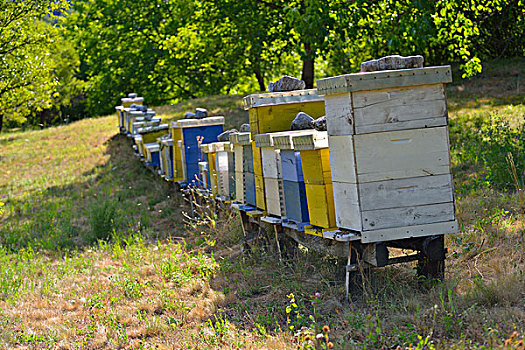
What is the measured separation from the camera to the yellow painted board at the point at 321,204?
447 cm

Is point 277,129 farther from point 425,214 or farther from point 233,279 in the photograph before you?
point 425,214

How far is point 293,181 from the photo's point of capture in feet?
15.9

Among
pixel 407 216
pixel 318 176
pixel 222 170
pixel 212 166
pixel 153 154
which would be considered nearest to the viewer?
pixel 407 216

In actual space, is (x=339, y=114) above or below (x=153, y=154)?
above

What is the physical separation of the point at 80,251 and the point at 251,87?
23.6 m

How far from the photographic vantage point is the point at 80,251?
25.7ft

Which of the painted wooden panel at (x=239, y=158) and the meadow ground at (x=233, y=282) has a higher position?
the painted wooden panel at (x=239, y=158)

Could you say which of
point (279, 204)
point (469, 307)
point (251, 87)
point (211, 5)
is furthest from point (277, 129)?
point (251, 87)

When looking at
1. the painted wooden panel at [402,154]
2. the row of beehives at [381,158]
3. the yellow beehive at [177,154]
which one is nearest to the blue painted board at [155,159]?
the yellow beehive at [177,154]

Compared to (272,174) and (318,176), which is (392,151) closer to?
(318,176)

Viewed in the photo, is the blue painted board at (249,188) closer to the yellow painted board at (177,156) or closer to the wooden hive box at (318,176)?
the wooden hive box at (318,176)

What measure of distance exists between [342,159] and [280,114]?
175 cm

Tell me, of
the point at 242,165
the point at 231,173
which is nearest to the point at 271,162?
the point at 242,165

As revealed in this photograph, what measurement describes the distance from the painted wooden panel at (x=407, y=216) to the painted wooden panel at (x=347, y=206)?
0.07 metres
